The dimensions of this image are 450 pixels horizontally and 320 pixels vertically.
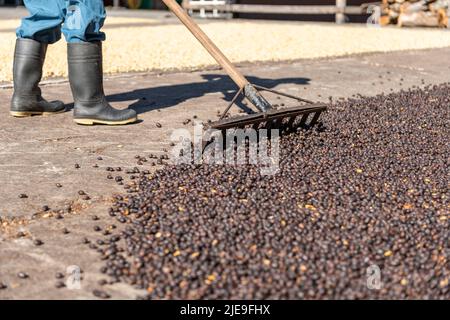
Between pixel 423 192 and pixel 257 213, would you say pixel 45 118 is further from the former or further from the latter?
pixel 423 192

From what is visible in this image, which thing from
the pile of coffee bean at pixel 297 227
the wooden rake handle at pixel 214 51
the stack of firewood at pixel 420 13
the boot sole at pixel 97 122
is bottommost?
the pile of coffee bean at pixel 297 227

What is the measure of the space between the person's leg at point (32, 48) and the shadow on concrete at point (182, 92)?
32.9 inches

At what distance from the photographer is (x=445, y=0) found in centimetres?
1376

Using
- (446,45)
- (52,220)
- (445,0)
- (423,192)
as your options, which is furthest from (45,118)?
(445,0)

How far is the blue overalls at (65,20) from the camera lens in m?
4.32

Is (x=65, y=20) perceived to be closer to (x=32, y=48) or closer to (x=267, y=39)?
(x=32, y=48)

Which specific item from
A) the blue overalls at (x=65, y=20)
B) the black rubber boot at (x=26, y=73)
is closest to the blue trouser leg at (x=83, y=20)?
the blue overalls at (x=65, y=20)

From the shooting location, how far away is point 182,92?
19.8ft

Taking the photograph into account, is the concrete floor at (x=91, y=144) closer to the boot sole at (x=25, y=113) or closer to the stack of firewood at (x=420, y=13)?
the boot sole at (x=25, y=113)

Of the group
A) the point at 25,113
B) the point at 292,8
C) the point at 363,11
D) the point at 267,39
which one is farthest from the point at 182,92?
the point at 292,8

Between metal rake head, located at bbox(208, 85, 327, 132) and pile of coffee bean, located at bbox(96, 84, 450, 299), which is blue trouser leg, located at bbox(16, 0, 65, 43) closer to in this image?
metal rake head, located at bbox(208, 85, 327, 132)

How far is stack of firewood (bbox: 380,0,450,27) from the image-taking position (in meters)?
13.8

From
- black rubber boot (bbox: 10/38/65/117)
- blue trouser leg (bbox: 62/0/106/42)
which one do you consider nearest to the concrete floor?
black rubber boot (bbox: 10/38/65/117)

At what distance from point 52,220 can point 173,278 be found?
829mm
